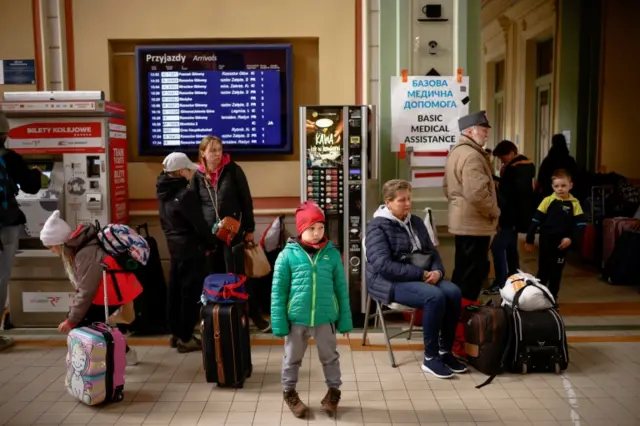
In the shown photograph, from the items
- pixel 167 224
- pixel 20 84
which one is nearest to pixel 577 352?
pixel 167 224

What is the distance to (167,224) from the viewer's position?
4.39 metres

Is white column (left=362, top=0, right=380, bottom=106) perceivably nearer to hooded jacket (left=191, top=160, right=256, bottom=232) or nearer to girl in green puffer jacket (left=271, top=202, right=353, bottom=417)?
hooded jacket (left=191, top=160, right=256, bottom=232)

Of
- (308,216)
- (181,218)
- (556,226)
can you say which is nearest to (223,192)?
(181,218)

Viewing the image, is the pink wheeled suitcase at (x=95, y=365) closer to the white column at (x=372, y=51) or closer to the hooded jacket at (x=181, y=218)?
the hooded jacket at (x=181, y=218)

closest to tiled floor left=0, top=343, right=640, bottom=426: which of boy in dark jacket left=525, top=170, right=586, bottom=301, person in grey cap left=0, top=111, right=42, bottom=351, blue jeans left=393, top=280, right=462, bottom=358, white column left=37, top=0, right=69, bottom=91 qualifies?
blue jeans left=393, top=280, right=462, bottom=358

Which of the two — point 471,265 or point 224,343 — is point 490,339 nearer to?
point 471,265

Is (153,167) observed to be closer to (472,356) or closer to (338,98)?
(338,98)

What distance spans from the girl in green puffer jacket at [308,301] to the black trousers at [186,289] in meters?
1.16

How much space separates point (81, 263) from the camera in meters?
3.83

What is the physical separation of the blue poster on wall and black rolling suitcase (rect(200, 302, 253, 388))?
286 centimetres

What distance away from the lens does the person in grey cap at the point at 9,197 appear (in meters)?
4.50

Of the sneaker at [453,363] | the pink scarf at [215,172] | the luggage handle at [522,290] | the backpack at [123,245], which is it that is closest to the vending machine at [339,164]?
the pink scarf at [215,172]

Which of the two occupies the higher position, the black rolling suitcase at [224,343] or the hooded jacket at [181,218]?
the hooded jacket at [181,218]

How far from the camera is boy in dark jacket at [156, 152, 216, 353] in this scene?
430 centimetres
